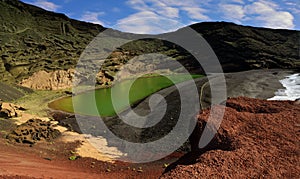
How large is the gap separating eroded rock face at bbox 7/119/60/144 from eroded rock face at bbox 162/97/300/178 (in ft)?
50.3

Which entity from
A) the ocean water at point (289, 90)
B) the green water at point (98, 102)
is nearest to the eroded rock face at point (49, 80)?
the green water at point (98, 102)

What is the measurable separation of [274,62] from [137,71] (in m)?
29.0

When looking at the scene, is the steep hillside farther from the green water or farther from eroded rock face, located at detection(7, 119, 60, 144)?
eroded rock face, located at detection(7, 119, 60, 144)

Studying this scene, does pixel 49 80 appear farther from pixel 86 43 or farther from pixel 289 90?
pixel 289 90

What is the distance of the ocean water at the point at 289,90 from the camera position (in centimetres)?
2752

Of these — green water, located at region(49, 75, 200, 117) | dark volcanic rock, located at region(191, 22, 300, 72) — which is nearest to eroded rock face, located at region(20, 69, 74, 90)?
green water, located at region(49, 75, 200, 117)

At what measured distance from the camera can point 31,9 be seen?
188ft

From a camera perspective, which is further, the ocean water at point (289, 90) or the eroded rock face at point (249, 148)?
the ocean water at point (289, 90)

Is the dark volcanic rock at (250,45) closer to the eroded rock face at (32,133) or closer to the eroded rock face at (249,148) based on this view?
the eroded rock face at (32,133)

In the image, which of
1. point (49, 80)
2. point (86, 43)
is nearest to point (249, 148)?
point (49, 80)

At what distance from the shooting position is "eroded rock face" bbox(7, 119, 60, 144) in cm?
1883

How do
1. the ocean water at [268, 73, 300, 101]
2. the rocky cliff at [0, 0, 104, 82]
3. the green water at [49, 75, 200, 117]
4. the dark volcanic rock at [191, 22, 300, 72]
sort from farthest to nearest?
the dark volcanic rock at [191, 22, 300, 72], the rocky cliff at [0, 0, 104, 82], the green water at [49, 75, 200, 117], the ocean water at [268, 73, 300, 101]

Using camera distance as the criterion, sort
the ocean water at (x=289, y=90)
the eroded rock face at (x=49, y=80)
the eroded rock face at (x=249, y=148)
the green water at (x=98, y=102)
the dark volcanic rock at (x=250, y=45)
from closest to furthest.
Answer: the eroded rock face at (x=249, y=148) → the ocean water at (x=289, y=90) → the green water at (x=98, y=102) → the eroded rock face at (x=49, y=80) → the dark volcanic rock at (x=250, y=45)

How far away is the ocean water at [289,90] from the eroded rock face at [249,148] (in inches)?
877
